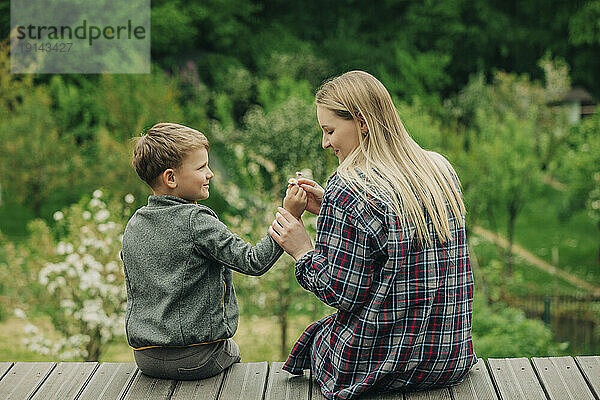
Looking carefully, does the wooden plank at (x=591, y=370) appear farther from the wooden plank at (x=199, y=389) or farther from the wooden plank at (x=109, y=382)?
the wooden plank at (x=109, y=382)

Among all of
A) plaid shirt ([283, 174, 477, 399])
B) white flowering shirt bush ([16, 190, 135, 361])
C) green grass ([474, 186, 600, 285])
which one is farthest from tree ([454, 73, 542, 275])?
plaid shirt ([283, 174, 477, 399])

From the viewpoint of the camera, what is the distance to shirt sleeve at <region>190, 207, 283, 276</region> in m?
2.18

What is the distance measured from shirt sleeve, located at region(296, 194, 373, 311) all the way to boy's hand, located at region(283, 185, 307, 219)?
18cm

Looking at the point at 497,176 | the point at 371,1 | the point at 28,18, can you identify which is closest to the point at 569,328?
the point at 497,176

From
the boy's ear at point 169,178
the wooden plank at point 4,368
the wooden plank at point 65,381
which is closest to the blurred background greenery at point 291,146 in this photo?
the wooden plank at point 4,368

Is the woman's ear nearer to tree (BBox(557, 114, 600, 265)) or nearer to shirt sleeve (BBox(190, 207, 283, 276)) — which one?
shirt sleeve (BBox(190, 207, 283, 276))

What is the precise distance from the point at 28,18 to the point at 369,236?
1255 centimetres

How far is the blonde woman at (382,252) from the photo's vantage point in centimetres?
204

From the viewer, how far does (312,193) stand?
2.33 metres

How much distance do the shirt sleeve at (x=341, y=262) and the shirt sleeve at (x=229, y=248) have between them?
17 cm

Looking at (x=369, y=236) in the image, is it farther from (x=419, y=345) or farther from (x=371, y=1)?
(x=371, y=1)

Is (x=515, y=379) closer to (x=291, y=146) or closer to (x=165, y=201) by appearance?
(x=165, y=201)

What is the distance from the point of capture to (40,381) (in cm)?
246

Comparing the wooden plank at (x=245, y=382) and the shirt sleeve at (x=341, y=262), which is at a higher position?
the shirt sleeve at (x=341, y=262)
